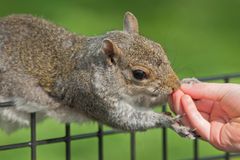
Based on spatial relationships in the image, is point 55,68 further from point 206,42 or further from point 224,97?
point 206,42

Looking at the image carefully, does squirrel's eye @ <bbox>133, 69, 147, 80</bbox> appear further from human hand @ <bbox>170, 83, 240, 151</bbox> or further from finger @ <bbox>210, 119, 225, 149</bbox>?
finger @ <bbox>210, 119, 225, 149</bbox>

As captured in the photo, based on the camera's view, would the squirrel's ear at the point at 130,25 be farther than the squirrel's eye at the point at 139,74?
Yes

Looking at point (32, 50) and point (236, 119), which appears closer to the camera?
point (236, 119)

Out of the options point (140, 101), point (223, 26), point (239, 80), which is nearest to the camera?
point (140, 101)

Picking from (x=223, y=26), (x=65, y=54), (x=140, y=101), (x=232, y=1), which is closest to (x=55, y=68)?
(x=65, y=54)

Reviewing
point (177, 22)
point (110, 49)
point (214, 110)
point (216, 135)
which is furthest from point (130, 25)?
point (177, 22)

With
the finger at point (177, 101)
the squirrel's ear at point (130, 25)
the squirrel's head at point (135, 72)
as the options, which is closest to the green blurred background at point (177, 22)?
the squirrel's ear at point (130, 25)

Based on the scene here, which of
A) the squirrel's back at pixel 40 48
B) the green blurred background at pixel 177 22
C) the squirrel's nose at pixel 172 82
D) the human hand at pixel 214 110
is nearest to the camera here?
the human hand at pixel 214 110

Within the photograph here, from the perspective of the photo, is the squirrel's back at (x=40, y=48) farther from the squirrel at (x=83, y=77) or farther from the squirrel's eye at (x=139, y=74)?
A: the squirrel's eye at (x=139, y=74)
